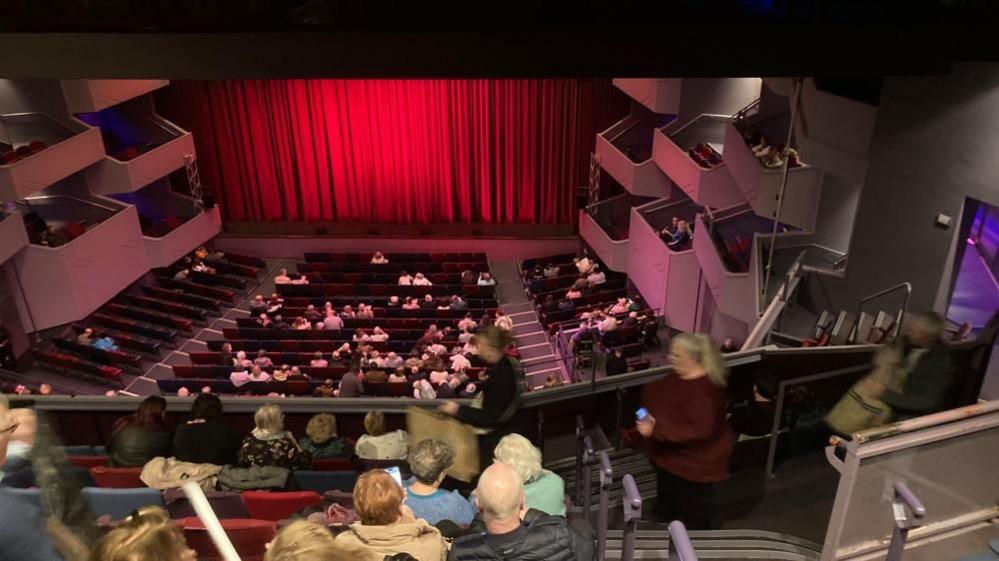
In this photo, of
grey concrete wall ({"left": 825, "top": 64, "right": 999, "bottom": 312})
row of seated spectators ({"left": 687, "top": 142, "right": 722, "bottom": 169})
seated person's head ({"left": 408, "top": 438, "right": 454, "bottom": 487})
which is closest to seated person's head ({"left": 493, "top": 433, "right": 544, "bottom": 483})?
seated person's head ({"left": 408, "top": 438, "right": 454, "bottom": 487})

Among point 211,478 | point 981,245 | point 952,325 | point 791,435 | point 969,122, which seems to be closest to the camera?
point 211,478

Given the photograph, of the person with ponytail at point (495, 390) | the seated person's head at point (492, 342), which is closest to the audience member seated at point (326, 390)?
the person with ponytail at point (495, 390)

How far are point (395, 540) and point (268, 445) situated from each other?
1.87m

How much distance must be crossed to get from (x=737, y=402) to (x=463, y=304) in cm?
904

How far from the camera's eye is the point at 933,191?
6844 millimetres

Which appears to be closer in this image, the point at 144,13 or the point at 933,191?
the point at 933,191

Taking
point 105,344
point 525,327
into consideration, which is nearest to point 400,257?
point 525,327

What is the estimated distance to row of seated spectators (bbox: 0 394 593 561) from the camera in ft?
7.35

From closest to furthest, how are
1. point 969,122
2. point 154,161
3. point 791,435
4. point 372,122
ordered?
point 791,435, point 969,122, point 154,161, point 372,122

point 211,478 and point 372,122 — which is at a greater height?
point 211,478

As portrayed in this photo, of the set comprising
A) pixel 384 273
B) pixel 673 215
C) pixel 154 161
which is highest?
pixel 154 161

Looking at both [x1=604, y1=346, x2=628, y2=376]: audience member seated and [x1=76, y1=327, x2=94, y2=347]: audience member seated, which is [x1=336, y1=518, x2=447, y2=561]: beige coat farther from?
[x1=76, y1=327, x2=94, y2=347]: audience member seated

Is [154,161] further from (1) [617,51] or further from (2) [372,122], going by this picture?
(1) [617,51]

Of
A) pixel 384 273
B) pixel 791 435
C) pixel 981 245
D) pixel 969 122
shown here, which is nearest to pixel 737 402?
pixel 791 435
